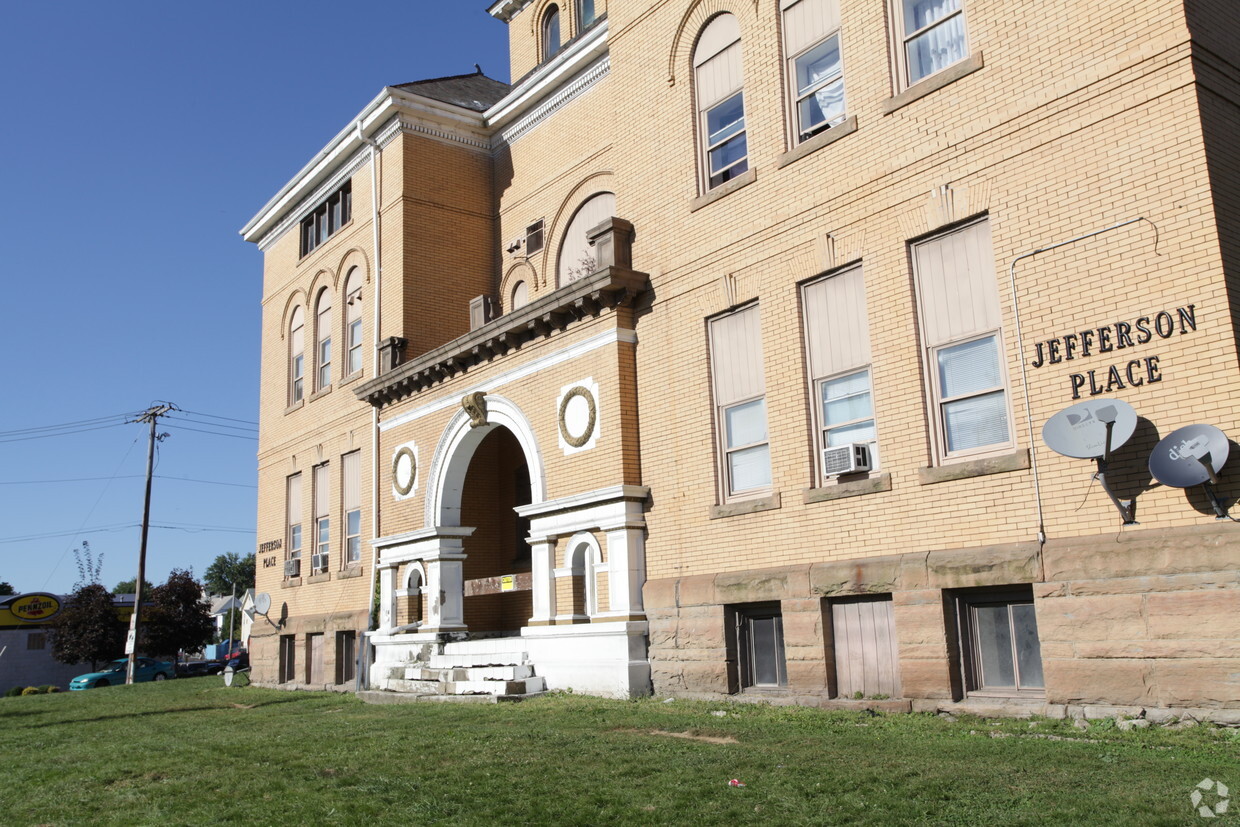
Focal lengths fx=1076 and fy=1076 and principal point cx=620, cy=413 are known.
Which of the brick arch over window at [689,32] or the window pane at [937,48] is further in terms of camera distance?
the brick arch over window at [689,32]

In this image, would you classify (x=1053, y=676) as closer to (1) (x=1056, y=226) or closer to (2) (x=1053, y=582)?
(2) (x=1053, y=582)

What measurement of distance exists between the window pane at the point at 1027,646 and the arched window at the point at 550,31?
20474 mm

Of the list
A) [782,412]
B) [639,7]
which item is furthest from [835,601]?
[639,7]

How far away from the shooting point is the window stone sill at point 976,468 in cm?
1083

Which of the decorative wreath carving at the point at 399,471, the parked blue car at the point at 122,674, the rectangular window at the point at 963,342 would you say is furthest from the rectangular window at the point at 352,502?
the parked blue car at the point at 122,674

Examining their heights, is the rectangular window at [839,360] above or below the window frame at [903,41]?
below

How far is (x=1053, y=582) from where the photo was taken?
10266 mm

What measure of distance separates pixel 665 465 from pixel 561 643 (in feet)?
10.4

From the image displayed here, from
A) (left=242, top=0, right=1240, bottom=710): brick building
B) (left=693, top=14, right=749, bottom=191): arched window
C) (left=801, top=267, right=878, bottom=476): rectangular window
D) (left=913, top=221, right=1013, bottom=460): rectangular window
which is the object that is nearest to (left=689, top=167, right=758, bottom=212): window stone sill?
(left=242, top=0, right=1240, bottom=710): brick building

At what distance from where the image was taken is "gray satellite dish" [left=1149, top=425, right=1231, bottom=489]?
9023mm

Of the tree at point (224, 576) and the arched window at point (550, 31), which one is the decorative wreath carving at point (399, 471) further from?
the tree at point (224, 576)

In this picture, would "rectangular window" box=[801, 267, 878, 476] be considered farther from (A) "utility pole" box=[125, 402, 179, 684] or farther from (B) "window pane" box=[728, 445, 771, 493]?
(A) "utility pole" box=[125, 402, 179, 684]

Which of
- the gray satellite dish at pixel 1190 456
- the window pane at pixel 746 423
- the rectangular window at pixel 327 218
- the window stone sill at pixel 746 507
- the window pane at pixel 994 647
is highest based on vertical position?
the rectangular window at pixel 327 218

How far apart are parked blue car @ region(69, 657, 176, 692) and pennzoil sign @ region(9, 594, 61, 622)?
6.52m
